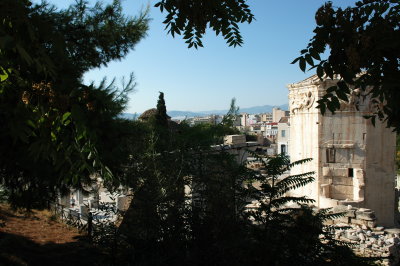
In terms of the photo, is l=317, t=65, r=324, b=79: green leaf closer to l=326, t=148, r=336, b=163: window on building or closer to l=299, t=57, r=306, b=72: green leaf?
l=299, t=57, r=306, b=72: green leaf

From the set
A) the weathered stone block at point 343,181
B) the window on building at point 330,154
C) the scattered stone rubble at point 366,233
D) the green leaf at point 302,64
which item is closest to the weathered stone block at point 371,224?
the scattered stone rubble at point 366,233

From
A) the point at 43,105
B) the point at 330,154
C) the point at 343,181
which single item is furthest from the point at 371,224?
the point at 43,105

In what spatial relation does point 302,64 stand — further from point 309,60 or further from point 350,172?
point 350,172

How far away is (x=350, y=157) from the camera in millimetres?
11180

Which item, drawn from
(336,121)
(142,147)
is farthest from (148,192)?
(336,121)

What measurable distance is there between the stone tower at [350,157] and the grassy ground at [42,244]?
8.09m

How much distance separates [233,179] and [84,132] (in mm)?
2573

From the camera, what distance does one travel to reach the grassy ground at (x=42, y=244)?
16.9 ft

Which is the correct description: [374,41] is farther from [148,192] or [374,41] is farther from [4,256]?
[4,256]

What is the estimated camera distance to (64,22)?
184 inches

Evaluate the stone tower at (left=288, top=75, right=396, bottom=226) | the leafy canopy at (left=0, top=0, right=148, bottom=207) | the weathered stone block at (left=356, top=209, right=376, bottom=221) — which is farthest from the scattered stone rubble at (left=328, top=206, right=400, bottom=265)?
the leafy canopy at (left=0, top=0, right=148, bottom=207)

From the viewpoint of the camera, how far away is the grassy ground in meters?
5.14

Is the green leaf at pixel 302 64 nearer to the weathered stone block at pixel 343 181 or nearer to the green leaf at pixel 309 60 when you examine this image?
the green leaf at pixel 309 60

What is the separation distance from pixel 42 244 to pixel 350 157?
380 inches
